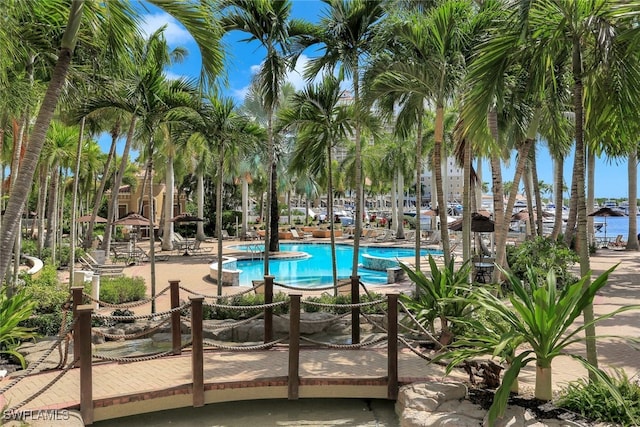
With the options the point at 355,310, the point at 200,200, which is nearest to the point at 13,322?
the point at 355,310

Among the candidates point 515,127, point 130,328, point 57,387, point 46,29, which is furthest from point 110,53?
point 515,127

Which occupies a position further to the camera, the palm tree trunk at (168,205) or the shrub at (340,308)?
the palm tree trunk at (168,205)

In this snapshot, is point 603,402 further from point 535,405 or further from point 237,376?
point 237,376

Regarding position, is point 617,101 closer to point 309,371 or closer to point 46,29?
point 309,371

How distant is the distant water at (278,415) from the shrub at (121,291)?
6.07 meters

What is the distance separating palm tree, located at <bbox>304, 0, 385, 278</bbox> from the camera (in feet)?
34.2

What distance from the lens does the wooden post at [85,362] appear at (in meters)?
5.05

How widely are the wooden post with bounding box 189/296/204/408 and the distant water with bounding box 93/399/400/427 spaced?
35cm

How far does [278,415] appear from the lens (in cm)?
591

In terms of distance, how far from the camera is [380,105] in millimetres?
11000

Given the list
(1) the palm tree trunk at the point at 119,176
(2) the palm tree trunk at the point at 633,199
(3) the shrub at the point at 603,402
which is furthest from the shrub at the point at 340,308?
(2) the palm tree trunk at the point at 633,199

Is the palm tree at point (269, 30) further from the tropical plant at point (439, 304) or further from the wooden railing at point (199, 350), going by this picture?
the wooden railing at point (199, 350)

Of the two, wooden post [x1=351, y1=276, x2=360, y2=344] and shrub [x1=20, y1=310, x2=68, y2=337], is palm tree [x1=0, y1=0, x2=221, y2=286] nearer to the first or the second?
wooden post [x1=351, y1=276, x2=360, y2=344]

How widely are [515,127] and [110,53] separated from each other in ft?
28.2
